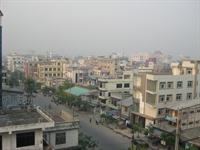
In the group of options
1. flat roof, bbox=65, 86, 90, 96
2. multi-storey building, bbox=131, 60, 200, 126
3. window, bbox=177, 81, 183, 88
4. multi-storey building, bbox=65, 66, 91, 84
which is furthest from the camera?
multi-storey building, bbox=65, 66, 91, 84

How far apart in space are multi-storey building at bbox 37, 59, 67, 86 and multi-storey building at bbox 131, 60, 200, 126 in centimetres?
3949

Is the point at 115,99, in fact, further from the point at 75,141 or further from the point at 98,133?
the point at 75,141

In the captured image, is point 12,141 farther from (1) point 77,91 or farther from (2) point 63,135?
(1) point 77,91

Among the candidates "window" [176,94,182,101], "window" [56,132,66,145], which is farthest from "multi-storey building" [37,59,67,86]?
"window" [56,132,66,145]

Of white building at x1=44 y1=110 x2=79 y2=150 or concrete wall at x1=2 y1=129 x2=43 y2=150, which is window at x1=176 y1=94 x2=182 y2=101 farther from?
concrete wall at x1=2 y1=129 x2=43 y2=150

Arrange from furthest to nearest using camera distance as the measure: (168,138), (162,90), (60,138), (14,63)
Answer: (14,63) → (162,90) → (168,138) → (60,138)

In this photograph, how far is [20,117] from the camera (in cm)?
1761

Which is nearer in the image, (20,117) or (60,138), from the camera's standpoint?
(20,117)

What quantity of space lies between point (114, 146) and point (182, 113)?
7143 mm

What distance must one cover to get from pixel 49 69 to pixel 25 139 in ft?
184

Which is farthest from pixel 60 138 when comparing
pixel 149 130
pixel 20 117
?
pixel 149 130

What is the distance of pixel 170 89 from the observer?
32.0m

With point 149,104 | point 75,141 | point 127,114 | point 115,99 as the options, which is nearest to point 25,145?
point 75,141

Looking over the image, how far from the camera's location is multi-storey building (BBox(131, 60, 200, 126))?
31078 millimetres
